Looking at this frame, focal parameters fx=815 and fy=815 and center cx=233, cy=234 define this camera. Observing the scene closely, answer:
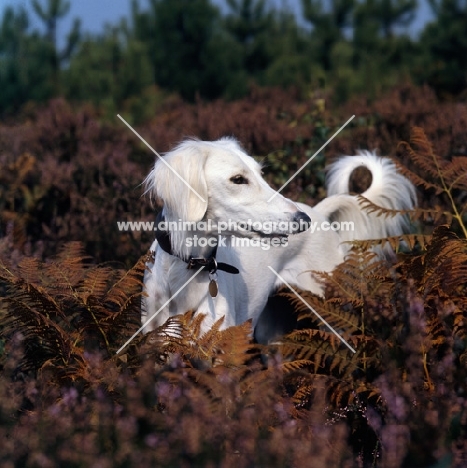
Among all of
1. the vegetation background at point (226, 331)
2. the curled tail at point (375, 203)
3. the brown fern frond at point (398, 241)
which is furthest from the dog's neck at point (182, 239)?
the curled tail at point (375, 203)

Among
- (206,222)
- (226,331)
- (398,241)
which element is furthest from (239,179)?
(226,331)

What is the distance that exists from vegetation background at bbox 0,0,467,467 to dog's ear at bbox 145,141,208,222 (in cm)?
40

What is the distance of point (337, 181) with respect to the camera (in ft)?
17.5

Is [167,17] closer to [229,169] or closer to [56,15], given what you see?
[56,15]

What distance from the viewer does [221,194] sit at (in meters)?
3.78

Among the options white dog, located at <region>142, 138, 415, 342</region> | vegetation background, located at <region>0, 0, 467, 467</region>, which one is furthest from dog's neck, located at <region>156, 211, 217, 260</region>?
vegetation background, located at <region>0, 0, 467, 467</region>

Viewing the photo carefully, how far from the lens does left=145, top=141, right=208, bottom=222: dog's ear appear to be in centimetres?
369

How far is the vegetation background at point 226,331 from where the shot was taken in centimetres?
210

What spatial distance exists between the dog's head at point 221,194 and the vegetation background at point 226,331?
0.38 metres

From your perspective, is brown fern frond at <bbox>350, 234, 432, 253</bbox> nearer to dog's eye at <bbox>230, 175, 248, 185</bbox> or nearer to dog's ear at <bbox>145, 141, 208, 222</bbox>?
dog's eye at <bbox>230, 175, 248, 185</bbox>

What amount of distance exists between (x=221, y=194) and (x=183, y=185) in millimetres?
192

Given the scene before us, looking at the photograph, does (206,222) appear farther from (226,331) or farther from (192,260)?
(226,331)

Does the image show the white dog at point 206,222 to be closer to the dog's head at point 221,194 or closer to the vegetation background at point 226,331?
the dog's head at point 221,194

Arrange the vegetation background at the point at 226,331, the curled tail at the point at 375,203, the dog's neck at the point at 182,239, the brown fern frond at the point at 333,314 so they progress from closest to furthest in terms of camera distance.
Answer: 1. the vegetation background at the point at 226,331
2. the brown fern frond at the point at 333,314
3. the dog's neck at the point at 182,239
4. the curled tail at the point at 375,203
